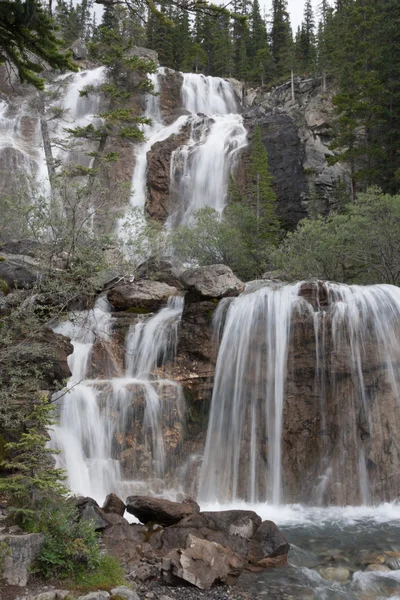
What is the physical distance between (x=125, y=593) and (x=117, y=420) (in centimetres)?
716

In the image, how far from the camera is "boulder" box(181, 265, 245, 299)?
54.3 ft

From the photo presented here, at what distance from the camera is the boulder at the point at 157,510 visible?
1019cm

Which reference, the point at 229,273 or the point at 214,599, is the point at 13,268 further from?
the point at 214,599

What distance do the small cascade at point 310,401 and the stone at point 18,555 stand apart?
6.73m

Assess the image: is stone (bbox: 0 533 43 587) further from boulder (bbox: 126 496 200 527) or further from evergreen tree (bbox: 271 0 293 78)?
evergreen tree (bbox: 271 0 293 78)

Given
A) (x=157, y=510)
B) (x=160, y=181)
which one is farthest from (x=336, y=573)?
(x=160, y=181)

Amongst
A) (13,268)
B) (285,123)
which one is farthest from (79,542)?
(285,123)

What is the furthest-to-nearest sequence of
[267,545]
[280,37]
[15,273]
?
[280,37] → [15,273] → [267,545]

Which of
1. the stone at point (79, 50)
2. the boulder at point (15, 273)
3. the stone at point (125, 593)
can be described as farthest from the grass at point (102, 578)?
the stone at point (79, 50)

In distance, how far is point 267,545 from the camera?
9.52 m

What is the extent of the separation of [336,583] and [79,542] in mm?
4478

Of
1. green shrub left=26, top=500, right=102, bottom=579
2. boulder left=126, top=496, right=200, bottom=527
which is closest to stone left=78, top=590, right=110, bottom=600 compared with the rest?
green shrub left=26, top=500, right=102, bottom=579

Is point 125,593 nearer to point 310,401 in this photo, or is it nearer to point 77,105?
point 310,401

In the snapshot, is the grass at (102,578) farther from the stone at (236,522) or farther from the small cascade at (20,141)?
the small cascade at (20,141)
